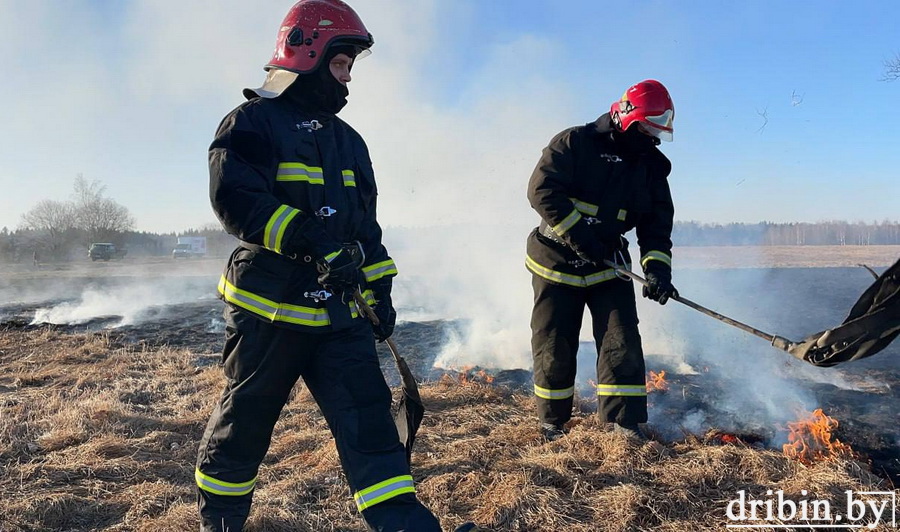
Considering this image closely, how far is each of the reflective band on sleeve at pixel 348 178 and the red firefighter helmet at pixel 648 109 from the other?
6.96ft

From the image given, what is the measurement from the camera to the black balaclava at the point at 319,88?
259cm

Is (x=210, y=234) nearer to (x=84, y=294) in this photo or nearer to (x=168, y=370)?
(x=84, y=294)

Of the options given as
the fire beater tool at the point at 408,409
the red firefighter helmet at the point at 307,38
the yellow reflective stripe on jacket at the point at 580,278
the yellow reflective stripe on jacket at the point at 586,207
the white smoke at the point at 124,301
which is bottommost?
the white smoke at the point at 124,301

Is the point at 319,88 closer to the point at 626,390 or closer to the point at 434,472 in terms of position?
the point at 434,472

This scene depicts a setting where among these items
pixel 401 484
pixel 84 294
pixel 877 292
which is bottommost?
pixel 84 294

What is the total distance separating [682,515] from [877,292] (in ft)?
4.41

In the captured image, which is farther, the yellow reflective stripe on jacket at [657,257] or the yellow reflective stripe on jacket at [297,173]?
the yellow reflective stripe on jacket at [657,257]

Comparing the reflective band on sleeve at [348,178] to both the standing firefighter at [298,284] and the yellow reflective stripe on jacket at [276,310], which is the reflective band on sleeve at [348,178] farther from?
the yellow reflective stripe on jacket at [276,310]

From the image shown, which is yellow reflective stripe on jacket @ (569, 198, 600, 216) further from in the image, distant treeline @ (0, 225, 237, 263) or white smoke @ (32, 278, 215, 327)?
distant treeline @ (0, 225, 237, 263)

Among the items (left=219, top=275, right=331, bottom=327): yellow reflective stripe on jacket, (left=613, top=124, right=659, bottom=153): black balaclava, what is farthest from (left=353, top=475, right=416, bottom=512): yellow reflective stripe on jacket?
(left=613, top=124, right=659, bottom=153): black balaclava

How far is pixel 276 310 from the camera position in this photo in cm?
238

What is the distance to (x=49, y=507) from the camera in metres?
2.99

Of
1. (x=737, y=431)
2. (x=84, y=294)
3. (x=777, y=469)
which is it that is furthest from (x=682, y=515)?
(x=84, y=294)

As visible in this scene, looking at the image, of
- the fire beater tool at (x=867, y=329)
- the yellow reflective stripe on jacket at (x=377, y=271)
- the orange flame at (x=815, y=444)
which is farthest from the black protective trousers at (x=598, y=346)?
the yellow reflective stripe on jacket at (x=377, y=271)
